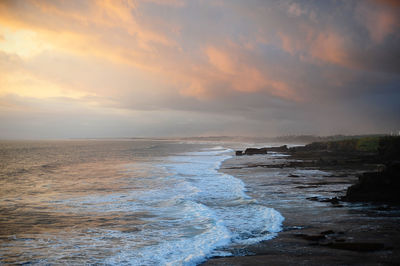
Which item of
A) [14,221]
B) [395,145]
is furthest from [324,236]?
[395,145]

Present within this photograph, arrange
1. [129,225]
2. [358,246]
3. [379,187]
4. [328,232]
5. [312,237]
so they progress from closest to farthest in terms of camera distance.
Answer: [358,246], [312,237], [328,232], [129,225], [379,187]

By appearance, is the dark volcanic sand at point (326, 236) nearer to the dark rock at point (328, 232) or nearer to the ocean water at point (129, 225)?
the dark rock at point (328, 232)

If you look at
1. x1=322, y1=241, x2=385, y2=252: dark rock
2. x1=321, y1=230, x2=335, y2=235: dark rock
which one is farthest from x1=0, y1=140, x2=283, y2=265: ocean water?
x1=322, y1=241, x2=385, y2=252: dark rock

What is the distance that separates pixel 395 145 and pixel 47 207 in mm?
51505

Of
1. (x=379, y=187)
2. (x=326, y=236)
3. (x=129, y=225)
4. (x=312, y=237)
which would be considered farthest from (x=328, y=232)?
(x=129, y=225)

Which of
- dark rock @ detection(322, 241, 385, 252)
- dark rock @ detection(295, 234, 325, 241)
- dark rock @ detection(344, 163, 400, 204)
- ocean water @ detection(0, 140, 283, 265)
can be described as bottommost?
ocean water @ detection(0, 140, 283, 265)

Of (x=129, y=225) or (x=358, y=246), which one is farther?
(x=129, y=225)

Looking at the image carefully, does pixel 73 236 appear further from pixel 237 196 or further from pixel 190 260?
pixel 237 196

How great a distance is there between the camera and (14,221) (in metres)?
13.6

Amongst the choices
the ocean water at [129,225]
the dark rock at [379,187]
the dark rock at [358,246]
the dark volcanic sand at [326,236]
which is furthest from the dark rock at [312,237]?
the dark rock at [379,187]

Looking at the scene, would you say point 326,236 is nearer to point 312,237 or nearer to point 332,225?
point 312,237

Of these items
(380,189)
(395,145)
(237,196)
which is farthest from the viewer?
(395,145)

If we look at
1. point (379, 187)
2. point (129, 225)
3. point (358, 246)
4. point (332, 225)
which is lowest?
point (129, 225)

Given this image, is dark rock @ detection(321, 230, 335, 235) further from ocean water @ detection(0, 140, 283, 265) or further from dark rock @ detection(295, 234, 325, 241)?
→ ocean water @ detection(0, 140, 283, 265)
